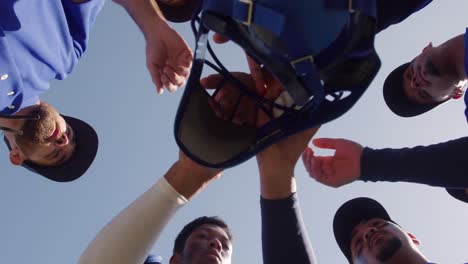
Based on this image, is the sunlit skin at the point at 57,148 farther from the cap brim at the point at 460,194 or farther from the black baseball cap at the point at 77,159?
the cap brim at the point at 460,194

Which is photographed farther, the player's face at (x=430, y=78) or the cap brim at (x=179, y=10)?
the player's face at (x=430, y=78)

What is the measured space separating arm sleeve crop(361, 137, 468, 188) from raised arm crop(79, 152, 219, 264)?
28.7 inches

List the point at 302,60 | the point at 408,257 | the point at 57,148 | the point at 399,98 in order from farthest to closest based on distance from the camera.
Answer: the point at 399,98 < the point at 57,148 < the point at 408,257 < the point at 302,60

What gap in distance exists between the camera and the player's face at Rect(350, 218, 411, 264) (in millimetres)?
2791

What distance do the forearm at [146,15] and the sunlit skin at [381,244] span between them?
5.69ft

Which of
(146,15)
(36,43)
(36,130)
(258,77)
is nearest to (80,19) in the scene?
(36,43)

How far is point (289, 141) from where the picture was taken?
223 cm

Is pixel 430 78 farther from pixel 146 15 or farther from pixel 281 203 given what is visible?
pixel 146 15

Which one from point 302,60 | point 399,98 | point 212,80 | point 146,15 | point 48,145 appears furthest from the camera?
point 399,98

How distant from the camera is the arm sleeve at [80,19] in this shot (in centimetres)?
258

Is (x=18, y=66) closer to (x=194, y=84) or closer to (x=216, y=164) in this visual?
(x=194, y=84)

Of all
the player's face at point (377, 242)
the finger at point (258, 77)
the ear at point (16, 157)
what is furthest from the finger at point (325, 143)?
the ear at point (16, 157)

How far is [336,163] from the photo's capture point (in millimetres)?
2291

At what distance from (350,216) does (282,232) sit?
Answer: 1034mm
